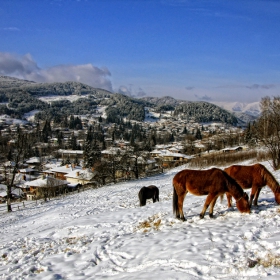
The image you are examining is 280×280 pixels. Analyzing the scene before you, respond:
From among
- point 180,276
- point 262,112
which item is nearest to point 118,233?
point 180,276

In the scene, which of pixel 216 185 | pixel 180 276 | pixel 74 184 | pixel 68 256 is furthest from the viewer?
pixel 74 184

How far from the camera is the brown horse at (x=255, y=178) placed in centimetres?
956

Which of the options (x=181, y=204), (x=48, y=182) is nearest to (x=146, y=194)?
(x=181, y=204)

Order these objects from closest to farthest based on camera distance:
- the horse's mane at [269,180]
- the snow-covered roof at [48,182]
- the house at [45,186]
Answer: the horse's mane at [269,180]
the house at [45,186]
the snow-covered roof at [48,182]

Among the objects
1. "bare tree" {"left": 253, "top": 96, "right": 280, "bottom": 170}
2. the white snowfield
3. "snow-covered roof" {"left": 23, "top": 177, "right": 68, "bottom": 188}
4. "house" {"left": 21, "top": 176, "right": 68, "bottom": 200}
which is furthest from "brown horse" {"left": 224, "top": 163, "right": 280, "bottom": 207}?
→ "snow-covered roof" {"left": 23, "top": 177, "right": 68, "bottom": 188}

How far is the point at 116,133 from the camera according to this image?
196 metres

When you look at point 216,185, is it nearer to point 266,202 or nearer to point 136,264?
point 266,202

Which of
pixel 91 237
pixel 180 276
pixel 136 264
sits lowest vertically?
pixel 91 237

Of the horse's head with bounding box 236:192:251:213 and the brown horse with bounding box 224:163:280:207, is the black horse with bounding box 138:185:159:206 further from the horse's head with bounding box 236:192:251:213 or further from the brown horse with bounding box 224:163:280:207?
the horse's head with bounding box 236:192:251:213

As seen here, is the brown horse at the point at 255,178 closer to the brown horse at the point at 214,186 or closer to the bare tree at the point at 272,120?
the brown horse at the point at 214,186

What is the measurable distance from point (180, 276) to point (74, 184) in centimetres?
5665

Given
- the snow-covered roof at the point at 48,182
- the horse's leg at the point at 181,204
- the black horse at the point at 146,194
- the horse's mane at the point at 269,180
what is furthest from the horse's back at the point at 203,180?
the snow-covered roof at the point at 48,182

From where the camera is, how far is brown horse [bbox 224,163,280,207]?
31.4 ft

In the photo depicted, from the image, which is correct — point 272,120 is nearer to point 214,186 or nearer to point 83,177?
point 214,186
